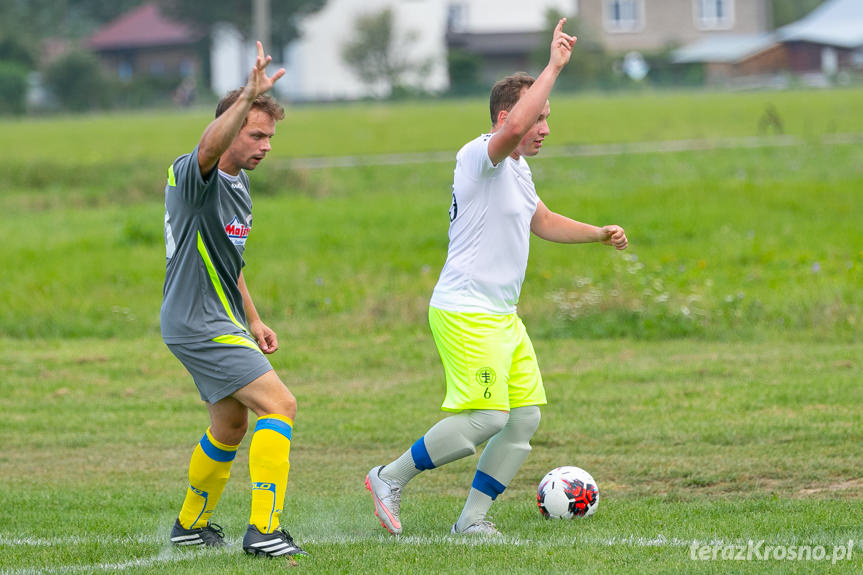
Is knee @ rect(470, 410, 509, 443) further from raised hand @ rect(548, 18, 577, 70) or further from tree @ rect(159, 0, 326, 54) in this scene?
tree @ rect(159, 0, 326, 54)

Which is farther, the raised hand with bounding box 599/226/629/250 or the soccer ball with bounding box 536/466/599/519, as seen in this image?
the soccer ball with bounding box 536/466/599/519

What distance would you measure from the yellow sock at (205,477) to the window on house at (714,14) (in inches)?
3324

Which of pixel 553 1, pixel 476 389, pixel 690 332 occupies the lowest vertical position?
pixel 690 332

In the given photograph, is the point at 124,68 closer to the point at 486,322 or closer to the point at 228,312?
the point at 228,312

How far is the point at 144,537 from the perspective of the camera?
5.89 meters

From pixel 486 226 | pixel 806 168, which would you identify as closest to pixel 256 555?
pixel 486 226

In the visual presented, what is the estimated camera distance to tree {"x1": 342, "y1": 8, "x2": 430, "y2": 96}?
69.2 metres

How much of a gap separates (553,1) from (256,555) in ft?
258

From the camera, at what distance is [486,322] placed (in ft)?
18.3

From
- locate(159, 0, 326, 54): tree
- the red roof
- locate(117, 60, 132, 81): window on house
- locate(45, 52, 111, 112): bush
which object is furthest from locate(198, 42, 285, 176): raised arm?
locate(117, 60, 132, 81): window on house

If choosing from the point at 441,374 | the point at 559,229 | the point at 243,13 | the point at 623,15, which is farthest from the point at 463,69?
the point at 559,229

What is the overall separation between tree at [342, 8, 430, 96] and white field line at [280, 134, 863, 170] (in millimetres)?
39255

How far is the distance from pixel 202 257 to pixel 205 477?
3.70ft

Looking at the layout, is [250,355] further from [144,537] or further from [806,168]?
[806,168]
